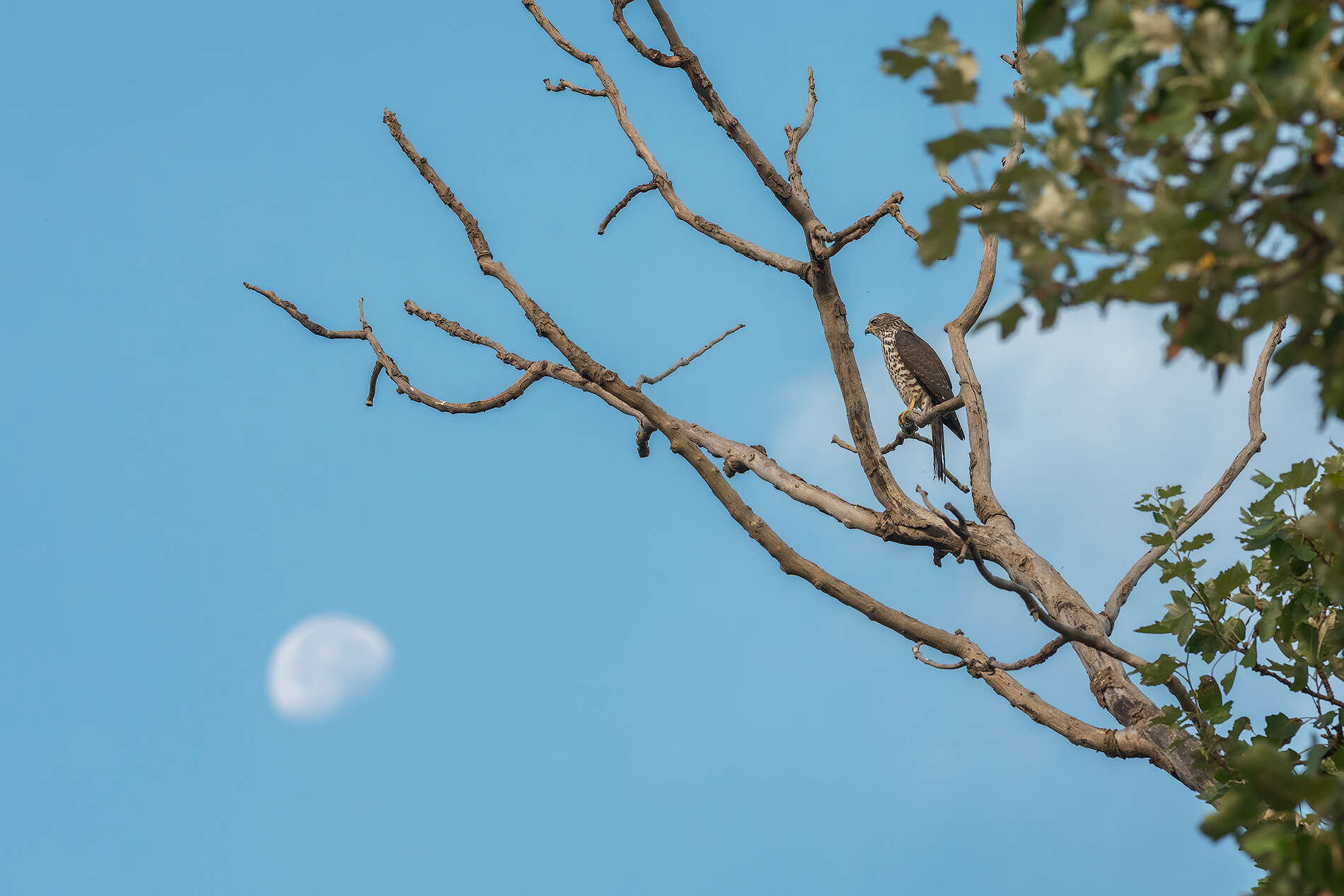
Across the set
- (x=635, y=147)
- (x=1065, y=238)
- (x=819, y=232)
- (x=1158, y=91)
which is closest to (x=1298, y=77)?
(x=1158, y=91)

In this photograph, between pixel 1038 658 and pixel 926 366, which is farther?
pixel 926 366

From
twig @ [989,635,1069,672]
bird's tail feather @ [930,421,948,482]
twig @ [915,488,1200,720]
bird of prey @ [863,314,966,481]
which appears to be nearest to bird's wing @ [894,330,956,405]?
bird of prey @ [863,314,966,481]

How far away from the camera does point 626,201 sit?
21.2 ft

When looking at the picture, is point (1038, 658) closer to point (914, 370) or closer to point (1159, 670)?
point (1159, 670)

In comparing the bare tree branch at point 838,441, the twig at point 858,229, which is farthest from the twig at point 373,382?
the twig at point 858,229

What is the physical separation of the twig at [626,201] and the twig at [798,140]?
0.94 m

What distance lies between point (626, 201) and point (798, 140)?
46.5 inches

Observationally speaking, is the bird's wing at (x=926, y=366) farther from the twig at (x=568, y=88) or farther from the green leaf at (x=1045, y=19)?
the green leaf at (x=1045, y=19)

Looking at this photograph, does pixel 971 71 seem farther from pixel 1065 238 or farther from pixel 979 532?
pixel 979 532

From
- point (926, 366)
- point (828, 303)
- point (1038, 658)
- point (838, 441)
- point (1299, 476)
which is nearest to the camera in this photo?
point (1299, 476)

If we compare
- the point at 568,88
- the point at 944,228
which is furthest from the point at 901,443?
the point at 944,228

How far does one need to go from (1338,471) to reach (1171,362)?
1989mm

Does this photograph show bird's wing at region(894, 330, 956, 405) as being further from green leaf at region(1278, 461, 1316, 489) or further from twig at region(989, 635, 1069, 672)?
green leaf at region(1278, 461, 1316, 489)

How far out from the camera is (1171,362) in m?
1.97
